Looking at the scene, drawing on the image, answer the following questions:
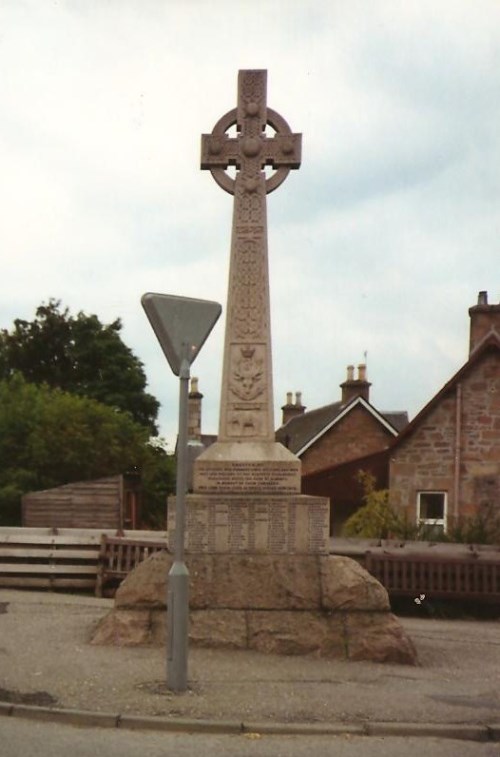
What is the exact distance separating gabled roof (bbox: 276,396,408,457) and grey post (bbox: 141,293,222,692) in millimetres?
26238

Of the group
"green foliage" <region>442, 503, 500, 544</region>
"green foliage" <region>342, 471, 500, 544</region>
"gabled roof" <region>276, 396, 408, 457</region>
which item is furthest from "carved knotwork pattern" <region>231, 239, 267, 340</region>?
"gabled roof" <region>276, 396, 408, 457</region>

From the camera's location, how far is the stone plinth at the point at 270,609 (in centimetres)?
1099

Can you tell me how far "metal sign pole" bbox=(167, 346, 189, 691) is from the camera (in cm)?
880

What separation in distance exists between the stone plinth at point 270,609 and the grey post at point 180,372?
80.8 inches

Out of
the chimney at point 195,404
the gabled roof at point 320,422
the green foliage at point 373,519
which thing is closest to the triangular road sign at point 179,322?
the green foliage at point 373,519

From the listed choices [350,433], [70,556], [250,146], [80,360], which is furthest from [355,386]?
[250,146]

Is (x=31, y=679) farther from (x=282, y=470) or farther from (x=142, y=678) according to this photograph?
(x=282, y=470)

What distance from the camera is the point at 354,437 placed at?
122ft

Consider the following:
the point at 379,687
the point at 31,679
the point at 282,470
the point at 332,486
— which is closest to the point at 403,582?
the point at 282,470

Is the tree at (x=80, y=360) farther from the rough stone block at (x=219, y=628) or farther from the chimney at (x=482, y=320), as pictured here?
the rough stone block at (x=219, y=628)

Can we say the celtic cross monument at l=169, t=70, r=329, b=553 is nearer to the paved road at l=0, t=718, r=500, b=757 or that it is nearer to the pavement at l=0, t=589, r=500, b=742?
the pavement at l=0, t=589, r=500, b=742

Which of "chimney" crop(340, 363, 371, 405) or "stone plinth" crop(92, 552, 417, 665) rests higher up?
"chimney" crop(340, 363, 371, 405)

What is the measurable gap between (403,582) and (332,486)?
1475 centimetres

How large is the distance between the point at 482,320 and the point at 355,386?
12.4 m
